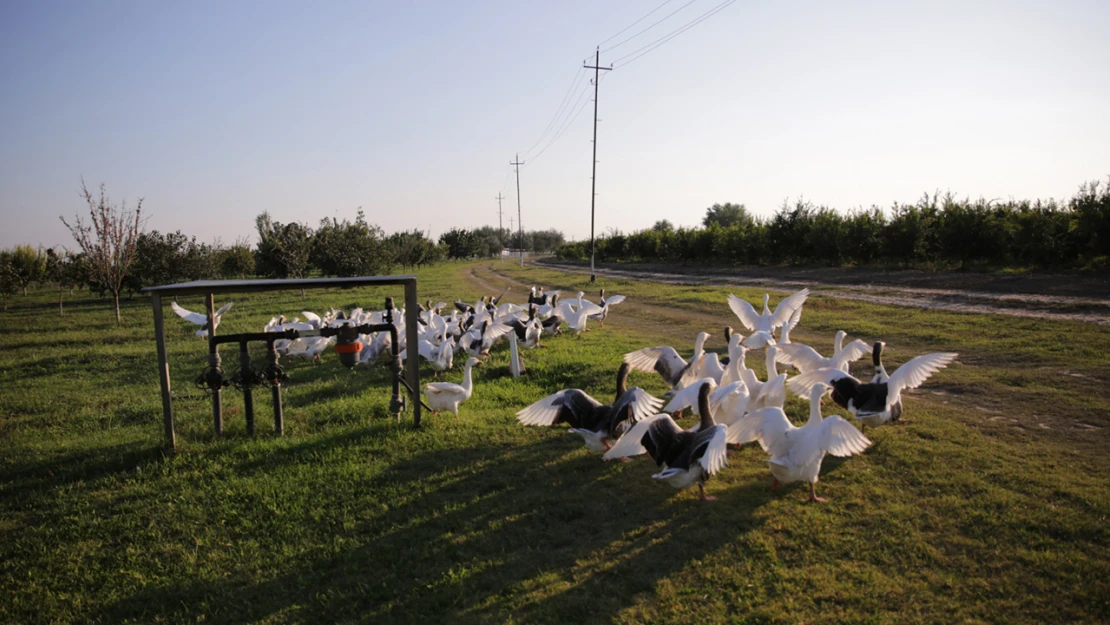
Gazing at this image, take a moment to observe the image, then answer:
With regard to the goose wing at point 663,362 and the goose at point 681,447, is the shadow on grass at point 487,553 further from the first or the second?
the goose wing at point 663,362

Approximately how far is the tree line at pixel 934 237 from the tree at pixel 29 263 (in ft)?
133

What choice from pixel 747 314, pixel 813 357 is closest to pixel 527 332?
pixel 747 314

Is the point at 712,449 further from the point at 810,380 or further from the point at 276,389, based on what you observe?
the point at 276,389

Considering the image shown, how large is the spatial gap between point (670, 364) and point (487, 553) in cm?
381

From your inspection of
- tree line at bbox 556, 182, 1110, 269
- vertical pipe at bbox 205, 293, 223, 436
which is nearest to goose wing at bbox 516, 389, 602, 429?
vertical pipe at bbox 205, 293, 223, 436

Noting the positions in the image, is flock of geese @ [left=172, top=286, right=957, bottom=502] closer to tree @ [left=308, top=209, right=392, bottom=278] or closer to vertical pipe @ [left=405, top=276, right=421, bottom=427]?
vertical pipe @ [left=405, top=276, right=421, bottom=427]

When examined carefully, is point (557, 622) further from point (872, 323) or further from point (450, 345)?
point (872, 323)

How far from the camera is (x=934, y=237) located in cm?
2353

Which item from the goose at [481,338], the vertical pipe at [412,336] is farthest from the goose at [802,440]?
the goose at [481,338]

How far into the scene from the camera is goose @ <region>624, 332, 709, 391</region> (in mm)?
6895

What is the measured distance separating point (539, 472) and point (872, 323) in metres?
9.92

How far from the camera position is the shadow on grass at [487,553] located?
3.68 metres

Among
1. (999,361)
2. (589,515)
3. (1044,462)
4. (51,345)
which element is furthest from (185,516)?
(51,345)

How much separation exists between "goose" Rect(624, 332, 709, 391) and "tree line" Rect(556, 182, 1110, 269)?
18.5 meters
